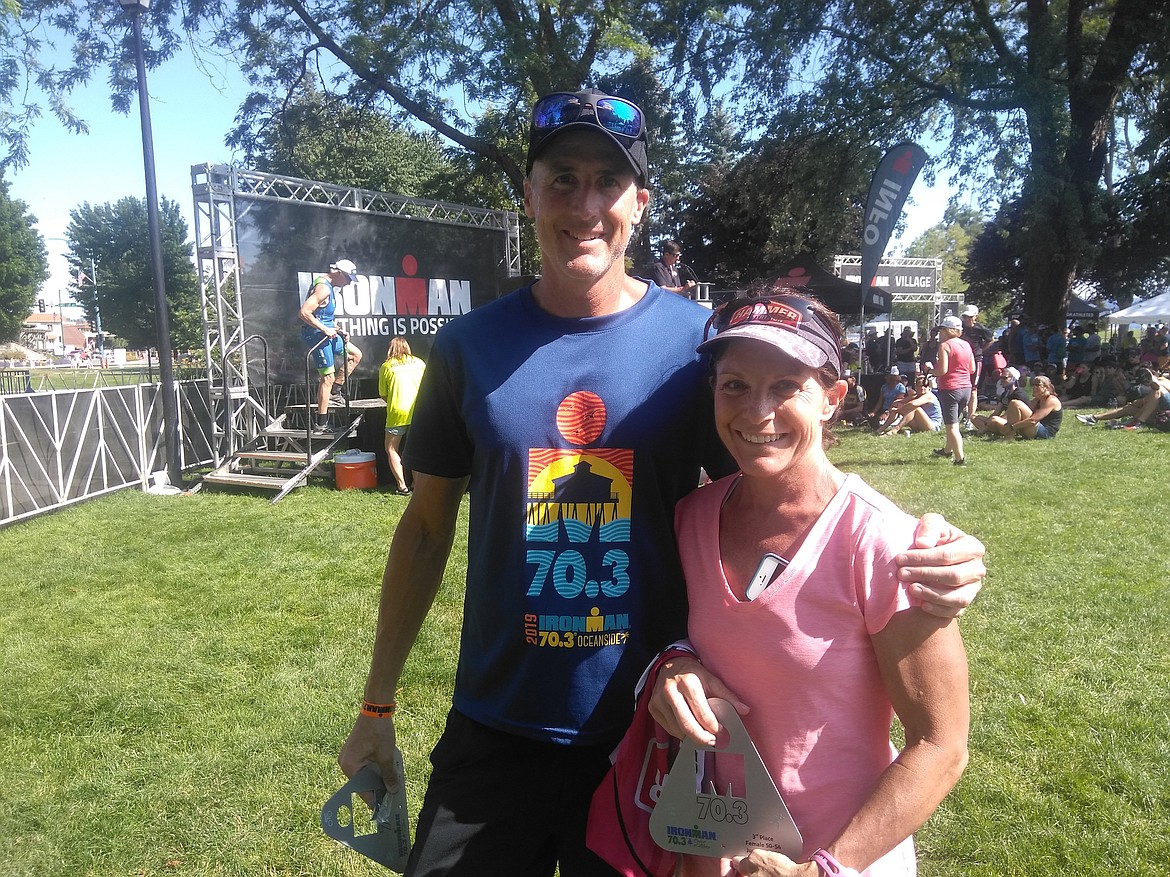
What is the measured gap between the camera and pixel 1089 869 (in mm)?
2902

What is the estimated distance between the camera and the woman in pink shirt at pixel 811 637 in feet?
4.24

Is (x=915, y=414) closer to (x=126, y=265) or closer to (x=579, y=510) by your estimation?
(x=579, y=510)

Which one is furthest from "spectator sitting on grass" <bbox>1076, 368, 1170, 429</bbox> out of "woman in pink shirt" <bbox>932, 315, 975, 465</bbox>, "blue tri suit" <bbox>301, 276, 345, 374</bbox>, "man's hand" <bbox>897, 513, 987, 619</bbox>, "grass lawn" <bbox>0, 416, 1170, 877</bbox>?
"man's hand" <bbox>897, 513, 987, 619</bbox>

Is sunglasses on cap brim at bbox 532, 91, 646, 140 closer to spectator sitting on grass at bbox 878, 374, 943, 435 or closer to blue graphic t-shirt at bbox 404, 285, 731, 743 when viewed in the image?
blue graphic t-shirt at bbox 404, 285, 731, 743

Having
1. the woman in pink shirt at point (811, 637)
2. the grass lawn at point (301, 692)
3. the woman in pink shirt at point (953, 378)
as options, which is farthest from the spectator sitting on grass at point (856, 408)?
the woman in pink shirt at point (811, 637)

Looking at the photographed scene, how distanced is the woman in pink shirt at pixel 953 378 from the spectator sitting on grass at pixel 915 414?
8.82ft

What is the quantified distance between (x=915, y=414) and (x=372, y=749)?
13.5 meters

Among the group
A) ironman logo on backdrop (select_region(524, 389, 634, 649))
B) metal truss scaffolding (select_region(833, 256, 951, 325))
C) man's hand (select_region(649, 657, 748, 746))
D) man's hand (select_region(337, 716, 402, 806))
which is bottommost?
man's hand (select_region(337, 716, 402, 806))

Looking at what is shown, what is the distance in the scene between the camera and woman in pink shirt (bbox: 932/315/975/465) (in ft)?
34.7

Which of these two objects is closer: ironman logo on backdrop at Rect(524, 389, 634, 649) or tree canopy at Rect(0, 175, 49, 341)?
ironman logo on backdrop at Rect(524, 389, 634, 649)

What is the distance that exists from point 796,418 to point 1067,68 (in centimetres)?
2208

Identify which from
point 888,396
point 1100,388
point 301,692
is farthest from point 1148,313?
point 301,692

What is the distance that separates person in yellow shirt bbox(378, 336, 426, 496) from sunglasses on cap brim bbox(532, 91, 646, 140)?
762cm

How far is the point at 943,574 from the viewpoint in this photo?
124 centimetres
